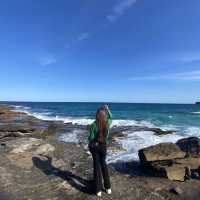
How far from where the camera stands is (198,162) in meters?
9.30

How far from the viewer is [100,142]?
24.6 feet

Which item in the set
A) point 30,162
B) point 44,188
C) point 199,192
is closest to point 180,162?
point 199,192

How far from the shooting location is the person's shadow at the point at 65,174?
8.04 m

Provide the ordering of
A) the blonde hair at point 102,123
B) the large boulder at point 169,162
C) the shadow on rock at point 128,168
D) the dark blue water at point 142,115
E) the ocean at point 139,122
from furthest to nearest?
the dark blue water at point 142,115 < the ocean at point 139,122 < the shadow on rock at point 128,168 < the large boulder at point 169,162 < the blonde hair at point 102,123

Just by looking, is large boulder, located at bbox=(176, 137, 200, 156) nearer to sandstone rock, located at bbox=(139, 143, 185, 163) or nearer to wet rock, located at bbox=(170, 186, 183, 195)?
sandstone rock, located at bbox=(139, 143, 185, 163)

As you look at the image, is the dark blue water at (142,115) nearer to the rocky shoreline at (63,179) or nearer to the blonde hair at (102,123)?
the rocky shoreline at (63,179)

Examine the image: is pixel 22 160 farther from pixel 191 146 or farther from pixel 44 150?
pixel 191 146

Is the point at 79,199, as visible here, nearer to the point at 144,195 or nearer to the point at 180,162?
the point at 144,195

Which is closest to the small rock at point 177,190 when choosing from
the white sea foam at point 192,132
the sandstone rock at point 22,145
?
the sandstone rock at point 22,145

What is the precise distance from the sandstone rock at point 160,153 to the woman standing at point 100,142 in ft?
7.85

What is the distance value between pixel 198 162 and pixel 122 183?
267 cm

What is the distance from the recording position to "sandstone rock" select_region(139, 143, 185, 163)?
31.0 feet

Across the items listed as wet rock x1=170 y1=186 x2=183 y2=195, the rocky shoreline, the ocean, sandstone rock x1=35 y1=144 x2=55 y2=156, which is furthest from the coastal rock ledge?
sandstone rock x1=35 y1=144 x2=55 y2=156

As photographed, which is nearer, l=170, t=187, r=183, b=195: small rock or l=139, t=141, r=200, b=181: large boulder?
l=170, t=187, r=183, b=195: small rock
